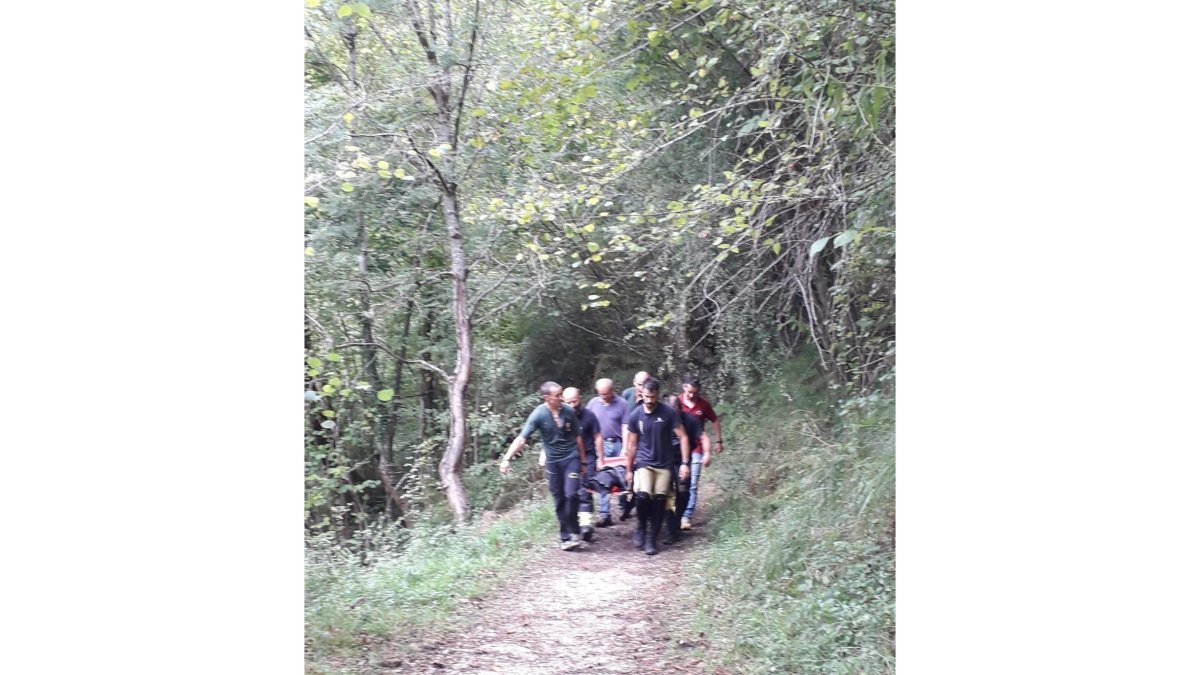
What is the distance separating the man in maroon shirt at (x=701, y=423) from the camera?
10.1ft

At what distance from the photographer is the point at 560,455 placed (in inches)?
119

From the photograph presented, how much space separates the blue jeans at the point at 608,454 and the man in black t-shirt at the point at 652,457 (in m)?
0.04

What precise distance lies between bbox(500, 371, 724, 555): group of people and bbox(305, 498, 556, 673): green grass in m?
0.15

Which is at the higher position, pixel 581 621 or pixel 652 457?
pixel 652 457

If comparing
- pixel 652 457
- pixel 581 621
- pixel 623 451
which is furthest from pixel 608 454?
pixel 581 621

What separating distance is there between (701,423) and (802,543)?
2.16ft

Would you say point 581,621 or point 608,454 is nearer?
point 581,621

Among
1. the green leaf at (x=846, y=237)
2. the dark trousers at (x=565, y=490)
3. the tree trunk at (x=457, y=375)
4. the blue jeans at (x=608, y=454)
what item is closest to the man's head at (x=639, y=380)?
the blue jeans at (x=608, y=454)

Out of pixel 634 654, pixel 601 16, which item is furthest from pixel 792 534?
pixel 601 16

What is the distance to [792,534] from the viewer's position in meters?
3.06

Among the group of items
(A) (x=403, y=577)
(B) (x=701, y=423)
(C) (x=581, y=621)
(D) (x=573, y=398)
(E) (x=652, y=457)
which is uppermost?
(D) (x=573, y=398)

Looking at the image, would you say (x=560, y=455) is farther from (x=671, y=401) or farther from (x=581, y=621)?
(x=581, y=621)
